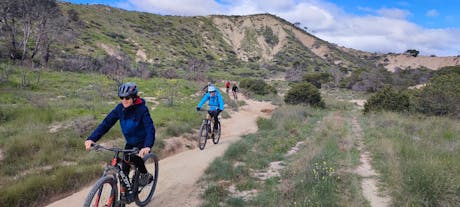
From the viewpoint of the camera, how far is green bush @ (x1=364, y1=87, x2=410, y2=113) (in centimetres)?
2223

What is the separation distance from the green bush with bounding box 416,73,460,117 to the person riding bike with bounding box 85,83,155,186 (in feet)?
65.0

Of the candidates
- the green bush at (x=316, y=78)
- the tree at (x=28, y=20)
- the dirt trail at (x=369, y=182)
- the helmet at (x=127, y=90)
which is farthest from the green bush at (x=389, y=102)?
the green bush at (x=316, y=78)

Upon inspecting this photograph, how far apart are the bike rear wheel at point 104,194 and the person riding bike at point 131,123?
0.49 metres

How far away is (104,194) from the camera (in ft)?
13.5

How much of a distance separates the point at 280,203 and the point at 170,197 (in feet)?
6.95

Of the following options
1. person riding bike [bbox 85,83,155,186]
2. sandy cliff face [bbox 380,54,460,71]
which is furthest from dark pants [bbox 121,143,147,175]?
sandy cliff face [bbox 380,54,460,71]

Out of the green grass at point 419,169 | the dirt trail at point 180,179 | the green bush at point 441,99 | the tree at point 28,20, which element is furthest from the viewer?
the tree at point 28,20

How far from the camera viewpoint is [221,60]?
289 feet

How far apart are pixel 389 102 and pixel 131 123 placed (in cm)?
2233

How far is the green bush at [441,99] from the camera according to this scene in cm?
1842

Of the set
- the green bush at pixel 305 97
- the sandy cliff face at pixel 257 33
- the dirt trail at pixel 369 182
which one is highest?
the sandy cliff face at pixel 257 33

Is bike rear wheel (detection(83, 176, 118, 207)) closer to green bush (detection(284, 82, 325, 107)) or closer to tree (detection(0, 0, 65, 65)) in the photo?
green bush (detection(284, 82, 325, 107))

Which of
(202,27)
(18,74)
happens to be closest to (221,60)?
(202,27)

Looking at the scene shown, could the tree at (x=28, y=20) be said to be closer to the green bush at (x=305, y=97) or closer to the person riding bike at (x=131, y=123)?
the green bush at (x=305, y=97)
